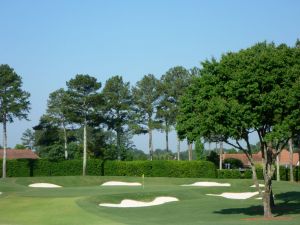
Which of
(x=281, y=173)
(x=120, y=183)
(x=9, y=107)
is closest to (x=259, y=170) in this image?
(x=281, y=173)

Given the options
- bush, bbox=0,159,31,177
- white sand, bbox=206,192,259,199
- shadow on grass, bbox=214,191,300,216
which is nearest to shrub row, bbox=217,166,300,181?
white sand, bbox=206,192,259,199

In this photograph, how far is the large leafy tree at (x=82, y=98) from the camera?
75.8 m

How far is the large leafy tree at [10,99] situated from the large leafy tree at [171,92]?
25.3 m

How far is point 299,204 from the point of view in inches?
1399

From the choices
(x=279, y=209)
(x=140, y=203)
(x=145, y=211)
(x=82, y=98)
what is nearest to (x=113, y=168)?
(x=82, y=98)

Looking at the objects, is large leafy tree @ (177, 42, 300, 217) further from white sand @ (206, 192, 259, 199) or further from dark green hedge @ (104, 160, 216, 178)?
dark green hedge @ (104, 160, 216, 178)

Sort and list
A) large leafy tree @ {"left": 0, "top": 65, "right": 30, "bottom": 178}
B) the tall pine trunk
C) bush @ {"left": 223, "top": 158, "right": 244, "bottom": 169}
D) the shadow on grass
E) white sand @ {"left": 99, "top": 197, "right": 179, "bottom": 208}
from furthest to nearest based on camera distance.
A: bush @ {"left": 223, "top": 158, "right": 244, "bottom": 169} → large leafy tree @ {"left": 0, "top": 65, "right": 30, "bottom": 178} → white sand @ {"left": 99, "top": 197, "right": 179, "bottom": 208} → the shadow on grass → the tall pine trunk

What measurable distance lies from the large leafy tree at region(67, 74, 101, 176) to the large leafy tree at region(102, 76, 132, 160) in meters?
8.95

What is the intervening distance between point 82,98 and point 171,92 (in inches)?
628

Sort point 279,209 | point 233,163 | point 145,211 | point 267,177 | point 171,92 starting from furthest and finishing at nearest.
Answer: point 233,163 < point 171,92 < point 145,211 < point 279,209 < point 267,177

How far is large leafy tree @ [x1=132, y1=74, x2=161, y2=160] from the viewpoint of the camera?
86.4m

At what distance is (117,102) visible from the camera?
8775cm

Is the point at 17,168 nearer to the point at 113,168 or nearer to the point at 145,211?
the point at 113,168

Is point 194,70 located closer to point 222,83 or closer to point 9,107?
point 9,107
